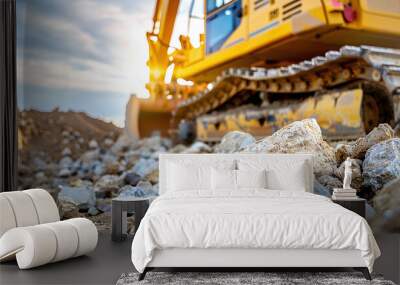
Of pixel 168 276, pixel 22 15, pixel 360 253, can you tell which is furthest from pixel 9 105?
pixel 360 253

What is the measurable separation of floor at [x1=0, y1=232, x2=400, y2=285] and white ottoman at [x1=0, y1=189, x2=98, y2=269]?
2.2 inches

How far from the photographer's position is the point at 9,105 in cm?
418

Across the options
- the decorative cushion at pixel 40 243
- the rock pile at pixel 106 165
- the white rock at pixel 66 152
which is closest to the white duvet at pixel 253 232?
the decorative cushion at pixel 40 243

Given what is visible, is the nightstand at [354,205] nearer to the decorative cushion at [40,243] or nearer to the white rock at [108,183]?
the decorative cushion at [40,243]

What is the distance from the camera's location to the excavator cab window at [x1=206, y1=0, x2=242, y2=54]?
4211 mm

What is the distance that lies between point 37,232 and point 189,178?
1.17 m

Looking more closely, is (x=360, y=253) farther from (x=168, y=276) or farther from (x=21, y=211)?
(x=21, y=211)

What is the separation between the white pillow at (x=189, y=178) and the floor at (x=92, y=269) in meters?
0.58

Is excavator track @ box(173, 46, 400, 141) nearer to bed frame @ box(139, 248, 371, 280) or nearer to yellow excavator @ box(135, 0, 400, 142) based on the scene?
yellow excavator @ box(135, 0, 400, 142)

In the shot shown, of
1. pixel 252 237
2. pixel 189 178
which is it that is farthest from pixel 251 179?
pixel 252 237

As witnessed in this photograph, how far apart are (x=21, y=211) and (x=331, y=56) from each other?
2529 mm

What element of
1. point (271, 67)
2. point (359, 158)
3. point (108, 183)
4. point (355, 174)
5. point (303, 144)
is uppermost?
point (271, 67)

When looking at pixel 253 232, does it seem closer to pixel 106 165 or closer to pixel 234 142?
pixel 234 142

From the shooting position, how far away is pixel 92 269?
9.45ft
